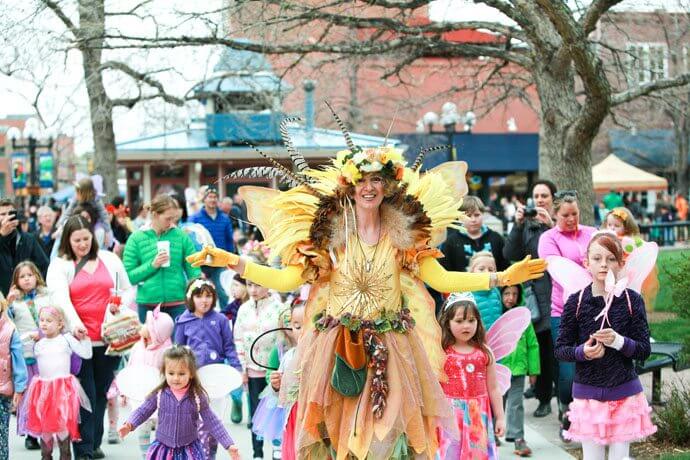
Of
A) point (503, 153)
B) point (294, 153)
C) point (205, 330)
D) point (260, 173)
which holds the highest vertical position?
point (294, 153)

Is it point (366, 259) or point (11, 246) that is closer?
point (366, 259)

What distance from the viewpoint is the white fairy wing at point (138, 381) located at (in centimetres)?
720

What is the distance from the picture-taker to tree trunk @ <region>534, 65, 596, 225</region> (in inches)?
465

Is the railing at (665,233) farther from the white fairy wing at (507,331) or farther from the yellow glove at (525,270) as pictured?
the yellow glove at (525,270)

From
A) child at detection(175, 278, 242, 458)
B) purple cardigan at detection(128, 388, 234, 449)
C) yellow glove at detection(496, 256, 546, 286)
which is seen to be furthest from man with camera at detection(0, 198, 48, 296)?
yellow glove at detection(496, 256, 546, 286)

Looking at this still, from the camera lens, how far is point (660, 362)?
28.7ft

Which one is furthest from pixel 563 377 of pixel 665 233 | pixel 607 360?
pixel 665 233

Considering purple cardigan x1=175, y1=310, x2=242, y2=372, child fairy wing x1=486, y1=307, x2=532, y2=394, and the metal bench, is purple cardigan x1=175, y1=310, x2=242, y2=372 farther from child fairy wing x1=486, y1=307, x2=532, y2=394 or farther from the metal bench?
the metal bench

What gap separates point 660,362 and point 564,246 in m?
1.48

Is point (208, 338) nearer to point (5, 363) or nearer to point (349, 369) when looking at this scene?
point (5, 363)

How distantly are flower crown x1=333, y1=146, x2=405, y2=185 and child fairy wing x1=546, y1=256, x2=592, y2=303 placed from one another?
4.51 feet

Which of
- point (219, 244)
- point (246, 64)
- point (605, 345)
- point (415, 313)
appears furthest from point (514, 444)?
point (246, 64)

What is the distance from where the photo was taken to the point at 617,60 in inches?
525

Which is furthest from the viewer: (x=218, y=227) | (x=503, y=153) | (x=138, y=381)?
(x=503, y=153)
